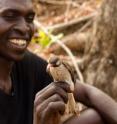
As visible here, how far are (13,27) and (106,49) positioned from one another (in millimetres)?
1685

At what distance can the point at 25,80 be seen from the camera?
10.0 feet

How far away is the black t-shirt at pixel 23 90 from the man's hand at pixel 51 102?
410mm

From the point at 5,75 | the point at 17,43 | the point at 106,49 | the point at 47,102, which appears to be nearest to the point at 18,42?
the point at 17,43

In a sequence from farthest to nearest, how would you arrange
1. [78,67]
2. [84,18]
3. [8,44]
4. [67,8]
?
[67,8] < [84,18] < [78,67] < [8,44]

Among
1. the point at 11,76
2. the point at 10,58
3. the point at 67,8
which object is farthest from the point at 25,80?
the point at 67,8

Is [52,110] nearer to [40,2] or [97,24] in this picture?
[97,24]

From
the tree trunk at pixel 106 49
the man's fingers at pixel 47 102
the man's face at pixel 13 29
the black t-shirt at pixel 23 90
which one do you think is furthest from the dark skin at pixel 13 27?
the tree trunk at pixel 106 49

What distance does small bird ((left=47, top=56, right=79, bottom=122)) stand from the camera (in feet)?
7.89

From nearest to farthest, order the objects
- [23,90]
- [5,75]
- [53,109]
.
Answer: [53,109] → [5,75] → [23,90]

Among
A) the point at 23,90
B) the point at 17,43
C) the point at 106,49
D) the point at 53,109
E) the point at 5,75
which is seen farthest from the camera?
the point at 106,49

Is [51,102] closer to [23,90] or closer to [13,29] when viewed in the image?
[13,29]

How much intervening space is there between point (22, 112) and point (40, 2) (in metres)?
3.67

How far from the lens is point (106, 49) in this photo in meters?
4.27

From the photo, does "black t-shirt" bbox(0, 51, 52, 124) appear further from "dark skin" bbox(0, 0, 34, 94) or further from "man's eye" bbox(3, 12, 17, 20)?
"man's eye" bbox(3, 12, 17, 20)
